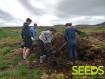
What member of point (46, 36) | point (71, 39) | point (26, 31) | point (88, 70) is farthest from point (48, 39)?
point (88, 70)

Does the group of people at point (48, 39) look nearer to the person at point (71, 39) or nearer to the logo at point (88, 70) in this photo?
the person at point (71, 39)

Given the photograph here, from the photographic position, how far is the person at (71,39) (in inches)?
Answer: 611

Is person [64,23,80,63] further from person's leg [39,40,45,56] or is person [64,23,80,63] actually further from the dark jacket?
the dark jacket

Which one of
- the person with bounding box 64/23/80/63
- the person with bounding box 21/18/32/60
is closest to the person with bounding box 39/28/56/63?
the person with bounding box 64/23/80/63

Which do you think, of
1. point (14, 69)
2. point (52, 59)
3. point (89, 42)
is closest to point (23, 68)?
point (14, 69)

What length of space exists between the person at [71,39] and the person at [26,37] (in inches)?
76.5

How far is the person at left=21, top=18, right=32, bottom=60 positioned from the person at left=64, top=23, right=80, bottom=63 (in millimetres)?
1944

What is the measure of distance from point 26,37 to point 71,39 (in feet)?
7.76

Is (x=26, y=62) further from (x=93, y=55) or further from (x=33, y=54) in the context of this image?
(x=93, y=55)

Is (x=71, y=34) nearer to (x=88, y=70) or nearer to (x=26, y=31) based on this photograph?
(x=88, y=70)

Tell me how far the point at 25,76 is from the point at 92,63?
10.4 ft

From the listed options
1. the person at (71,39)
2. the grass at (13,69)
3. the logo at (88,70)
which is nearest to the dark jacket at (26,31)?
the grass at (13,69)

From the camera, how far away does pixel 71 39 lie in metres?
15.6

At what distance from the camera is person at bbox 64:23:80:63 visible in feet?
50.9
